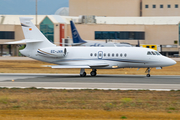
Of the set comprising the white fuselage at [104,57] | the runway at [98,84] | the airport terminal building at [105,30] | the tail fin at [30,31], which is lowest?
the runway at [98,84]

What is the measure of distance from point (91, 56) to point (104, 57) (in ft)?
4.69

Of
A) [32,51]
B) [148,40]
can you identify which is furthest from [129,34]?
[32,51]

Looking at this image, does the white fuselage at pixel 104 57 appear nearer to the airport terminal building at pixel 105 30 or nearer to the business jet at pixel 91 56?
the business jet at pixel 91 56

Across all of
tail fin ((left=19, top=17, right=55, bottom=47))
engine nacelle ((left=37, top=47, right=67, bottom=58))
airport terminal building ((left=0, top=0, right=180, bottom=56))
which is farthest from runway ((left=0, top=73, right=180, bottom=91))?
airport terminal building ((left=0, top=0, right=180, bottom=56))

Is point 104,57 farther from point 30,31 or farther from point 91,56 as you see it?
point 30,31

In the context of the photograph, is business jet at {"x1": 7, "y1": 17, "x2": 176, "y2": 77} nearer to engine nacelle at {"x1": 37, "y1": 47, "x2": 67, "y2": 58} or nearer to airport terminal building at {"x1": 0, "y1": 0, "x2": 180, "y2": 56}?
engine nacelle at {"x1": 37, "y1": 47, "x2": 67, "y2": 58}

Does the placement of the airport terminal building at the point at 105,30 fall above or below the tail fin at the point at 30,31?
above

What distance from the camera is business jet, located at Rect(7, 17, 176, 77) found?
34500mm

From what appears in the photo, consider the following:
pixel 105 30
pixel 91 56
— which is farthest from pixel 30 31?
pixel 105 30

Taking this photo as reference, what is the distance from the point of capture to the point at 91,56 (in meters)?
35.5

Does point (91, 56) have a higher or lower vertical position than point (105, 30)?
lower

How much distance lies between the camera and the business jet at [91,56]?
3450 cm

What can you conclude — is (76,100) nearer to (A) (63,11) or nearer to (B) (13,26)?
(B) (13,26)

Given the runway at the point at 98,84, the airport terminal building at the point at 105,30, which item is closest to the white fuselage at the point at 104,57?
the runway at the point at 98,84
